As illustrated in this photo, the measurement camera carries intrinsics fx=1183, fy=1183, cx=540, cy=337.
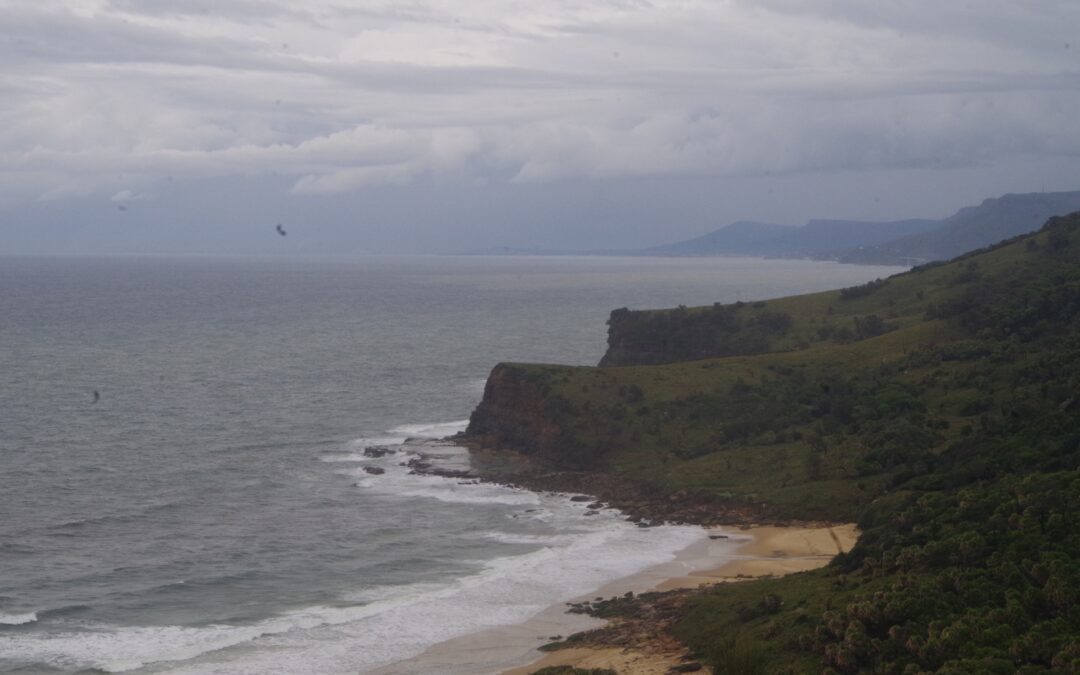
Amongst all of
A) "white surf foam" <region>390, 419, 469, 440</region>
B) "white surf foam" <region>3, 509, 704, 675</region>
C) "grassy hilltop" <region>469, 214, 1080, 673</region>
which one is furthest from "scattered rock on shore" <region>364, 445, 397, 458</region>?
"white surf foam" <region>3, 509, 704, 675</region>

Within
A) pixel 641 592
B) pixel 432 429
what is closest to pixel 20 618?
pixel 641 592

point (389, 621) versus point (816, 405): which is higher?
point (816, 405)

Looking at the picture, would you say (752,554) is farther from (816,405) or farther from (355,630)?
(816,405)

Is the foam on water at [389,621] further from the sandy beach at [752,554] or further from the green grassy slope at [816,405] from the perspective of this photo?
the green grassy slope at [816,405]

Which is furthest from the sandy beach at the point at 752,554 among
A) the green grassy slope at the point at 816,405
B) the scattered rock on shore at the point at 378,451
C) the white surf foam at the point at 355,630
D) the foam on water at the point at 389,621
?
the scattered rock on shore at the point at 378,451

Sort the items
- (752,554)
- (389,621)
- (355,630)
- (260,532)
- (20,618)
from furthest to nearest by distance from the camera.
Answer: (260,532) → (752,554) → (389,621) → (20,618) → (355,630)

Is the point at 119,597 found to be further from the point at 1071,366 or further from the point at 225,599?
the point at 1071,366

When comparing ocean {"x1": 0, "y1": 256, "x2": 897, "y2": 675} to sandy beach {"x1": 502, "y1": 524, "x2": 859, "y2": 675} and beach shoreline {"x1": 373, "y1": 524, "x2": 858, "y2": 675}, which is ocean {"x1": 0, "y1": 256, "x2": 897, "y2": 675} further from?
sandy beach {"x1": 502, "y1": 524, "x2": 859, "y2": 675}
